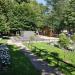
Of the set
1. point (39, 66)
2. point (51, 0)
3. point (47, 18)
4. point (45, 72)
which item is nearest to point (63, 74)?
point (45, 72)

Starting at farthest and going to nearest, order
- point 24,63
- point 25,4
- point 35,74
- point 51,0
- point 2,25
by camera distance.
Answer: point 51,0 → point 25,4 → point 2,25 → point 24,63 → point 35,74

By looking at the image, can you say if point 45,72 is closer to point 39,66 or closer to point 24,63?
point 39,66

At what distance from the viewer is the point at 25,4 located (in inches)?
2009

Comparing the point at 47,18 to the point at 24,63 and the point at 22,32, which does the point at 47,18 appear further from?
the point at 24,63

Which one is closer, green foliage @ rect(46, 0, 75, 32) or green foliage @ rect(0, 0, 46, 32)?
green foliage @ rect(0, 0, 46, 32)

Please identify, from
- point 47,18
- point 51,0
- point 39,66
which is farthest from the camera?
point 51,0

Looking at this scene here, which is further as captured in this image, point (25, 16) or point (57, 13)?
point (57, 13)

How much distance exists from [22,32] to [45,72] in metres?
38.1

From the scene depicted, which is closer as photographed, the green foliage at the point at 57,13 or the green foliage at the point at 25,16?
the green foliage at the point at 25,16

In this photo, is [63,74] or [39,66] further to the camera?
[39,66]

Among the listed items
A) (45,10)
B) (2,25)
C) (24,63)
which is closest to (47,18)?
(45,10)

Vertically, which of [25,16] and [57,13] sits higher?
[57,13]

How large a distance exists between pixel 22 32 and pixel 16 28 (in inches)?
91.3

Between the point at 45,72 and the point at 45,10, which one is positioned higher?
the point at 45,10
